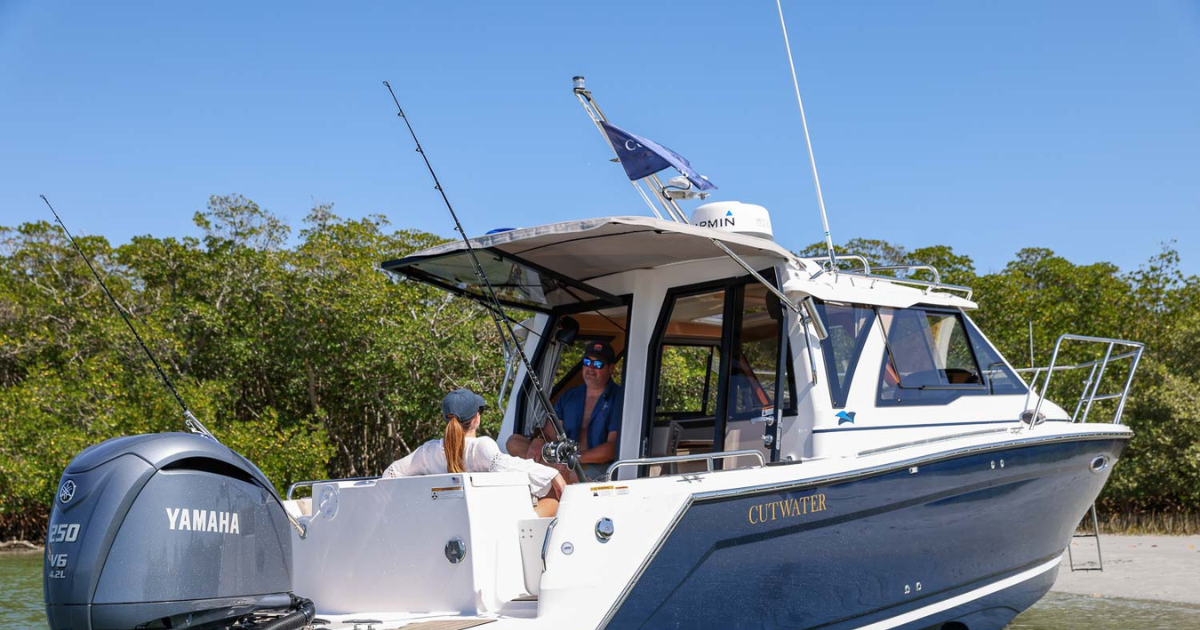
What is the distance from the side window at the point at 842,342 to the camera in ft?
19.7

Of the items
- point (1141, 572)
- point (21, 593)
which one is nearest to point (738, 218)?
point (1141, 572)

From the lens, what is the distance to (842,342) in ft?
20.2

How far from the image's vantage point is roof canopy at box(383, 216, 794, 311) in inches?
213

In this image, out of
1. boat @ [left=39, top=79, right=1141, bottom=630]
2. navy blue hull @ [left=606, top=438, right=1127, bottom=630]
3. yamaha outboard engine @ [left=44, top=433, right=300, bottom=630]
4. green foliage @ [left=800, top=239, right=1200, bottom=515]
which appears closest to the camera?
yamaha outboard engine @ [left=44, top=433, right=300, bottom=630]

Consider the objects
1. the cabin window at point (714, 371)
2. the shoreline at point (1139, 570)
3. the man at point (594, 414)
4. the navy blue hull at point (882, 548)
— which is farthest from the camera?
the shoreline at point (1139, 570)

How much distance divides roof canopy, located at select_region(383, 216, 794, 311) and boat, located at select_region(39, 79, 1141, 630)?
2 cm

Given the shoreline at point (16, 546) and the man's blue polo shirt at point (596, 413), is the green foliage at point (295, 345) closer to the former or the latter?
the shoreline at point (16, 546)

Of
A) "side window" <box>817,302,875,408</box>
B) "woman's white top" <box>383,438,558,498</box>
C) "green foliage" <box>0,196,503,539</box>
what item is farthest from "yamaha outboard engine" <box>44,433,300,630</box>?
"green foliage" <box>0,196,503,539</box>

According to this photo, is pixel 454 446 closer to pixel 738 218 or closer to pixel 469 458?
pixel 469 458

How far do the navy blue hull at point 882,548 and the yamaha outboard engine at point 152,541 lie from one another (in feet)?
5.35

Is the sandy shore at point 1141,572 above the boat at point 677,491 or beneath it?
beneath

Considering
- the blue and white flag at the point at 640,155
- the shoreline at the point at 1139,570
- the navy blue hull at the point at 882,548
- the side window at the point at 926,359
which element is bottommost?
the shoreline at the point at 1139,570

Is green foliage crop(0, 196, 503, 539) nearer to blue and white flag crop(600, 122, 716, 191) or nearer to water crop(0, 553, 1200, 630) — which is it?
water crop(0, 553, 1200, 630)

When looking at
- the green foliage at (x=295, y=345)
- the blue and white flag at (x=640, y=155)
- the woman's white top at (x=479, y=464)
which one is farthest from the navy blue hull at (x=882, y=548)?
the green foliage at (x=295, y=345)
